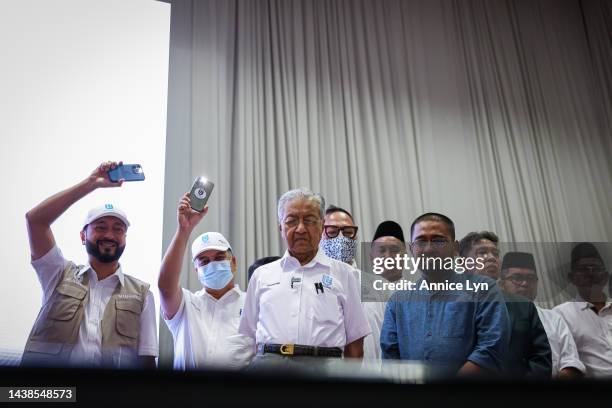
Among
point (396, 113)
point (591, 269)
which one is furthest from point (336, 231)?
point (396, 113)

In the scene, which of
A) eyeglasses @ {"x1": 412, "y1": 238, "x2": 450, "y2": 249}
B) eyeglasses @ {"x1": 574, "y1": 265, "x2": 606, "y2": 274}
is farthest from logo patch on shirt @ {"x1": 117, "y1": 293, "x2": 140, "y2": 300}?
eyeglasses @ {"x1": 574, "y1": 265, "x2": 606, "y2": 274}

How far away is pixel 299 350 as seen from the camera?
168cm

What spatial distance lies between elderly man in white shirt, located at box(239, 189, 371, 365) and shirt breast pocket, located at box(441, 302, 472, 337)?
0.27 metres

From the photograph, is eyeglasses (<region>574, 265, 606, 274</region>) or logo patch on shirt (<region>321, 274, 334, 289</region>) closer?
logo patch on shirt (<region>321, 274, 334, 289</region>)

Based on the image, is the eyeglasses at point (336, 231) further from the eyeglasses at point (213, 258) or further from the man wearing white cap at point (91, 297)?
the man wearing white cap at point (91, 297)

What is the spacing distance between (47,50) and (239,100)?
121 cm

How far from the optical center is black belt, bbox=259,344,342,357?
168cm

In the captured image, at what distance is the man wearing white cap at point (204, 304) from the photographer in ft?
7.06

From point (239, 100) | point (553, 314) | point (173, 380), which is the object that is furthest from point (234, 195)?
point (173, 380)

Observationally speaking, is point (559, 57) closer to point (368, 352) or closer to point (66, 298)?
point (368, 352)

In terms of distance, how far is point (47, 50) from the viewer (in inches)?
122

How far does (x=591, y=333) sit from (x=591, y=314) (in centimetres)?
10

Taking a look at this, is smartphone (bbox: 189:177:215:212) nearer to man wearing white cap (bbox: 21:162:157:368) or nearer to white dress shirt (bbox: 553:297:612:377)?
man wearing white cap (bbox: 21:162:157:368)

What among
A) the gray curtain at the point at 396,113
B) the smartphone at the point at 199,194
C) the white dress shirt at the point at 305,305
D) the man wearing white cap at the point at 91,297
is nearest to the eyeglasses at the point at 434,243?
the white dress shirt at the point at 305,305
